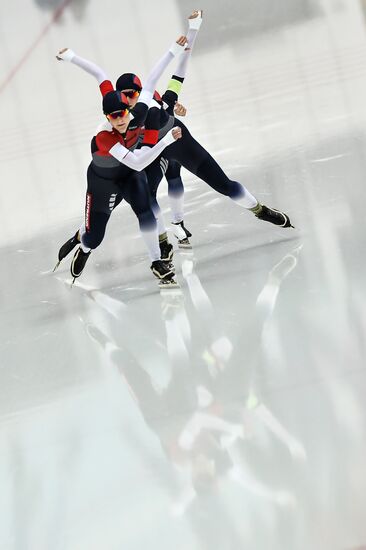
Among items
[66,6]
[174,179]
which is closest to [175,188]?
[174,179]

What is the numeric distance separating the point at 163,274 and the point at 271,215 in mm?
814

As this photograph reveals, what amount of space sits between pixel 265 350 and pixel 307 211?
6.81 feet

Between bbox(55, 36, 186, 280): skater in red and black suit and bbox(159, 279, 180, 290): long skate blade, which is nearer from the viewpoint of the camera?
bbox(55, 36, 186, 280): skater in red and black suit

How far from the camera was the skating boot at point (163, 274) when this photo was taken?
5.91 meters

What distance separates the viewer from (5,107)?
1032 cm

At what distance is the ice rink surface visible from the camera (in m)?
3.60

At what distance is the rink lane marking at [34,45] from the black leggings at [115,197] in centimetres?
500

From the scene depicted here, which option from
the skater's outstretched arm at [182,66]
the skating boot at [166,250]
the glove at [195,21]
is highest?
the glove at [195,21]

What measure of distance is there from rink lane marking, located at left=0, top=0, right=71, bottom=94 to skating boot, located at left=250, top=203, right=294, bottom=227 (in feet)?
16.9

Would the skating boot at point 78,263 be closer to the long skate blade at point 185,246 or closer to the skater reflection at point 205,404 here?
the skater reflection at point 205,404

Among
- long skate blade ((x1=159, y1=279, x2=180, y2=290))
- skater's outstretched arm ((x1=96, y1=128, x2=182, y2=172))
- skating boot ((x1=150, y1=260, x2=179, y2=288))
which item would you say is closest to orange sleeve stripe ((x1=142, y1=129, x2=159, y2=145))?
skater's outstretched arm ((x1=96, y1=128, x2=182, y2=172))

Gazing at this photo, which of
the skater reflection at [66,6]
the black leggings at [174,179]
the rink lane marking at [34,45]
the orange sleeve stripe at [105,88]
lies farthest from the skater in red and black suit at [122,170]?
the skater reflection at [66,6]

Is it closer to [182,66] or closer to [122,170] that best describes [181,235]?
[122,170]

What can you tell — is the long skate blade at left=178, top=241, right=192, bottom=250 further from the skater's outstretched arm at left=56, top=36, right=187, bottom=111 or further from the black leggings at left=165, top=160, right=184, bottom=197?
the skater's outstretched arm at left=56, top=36, right=187, bottom=111
